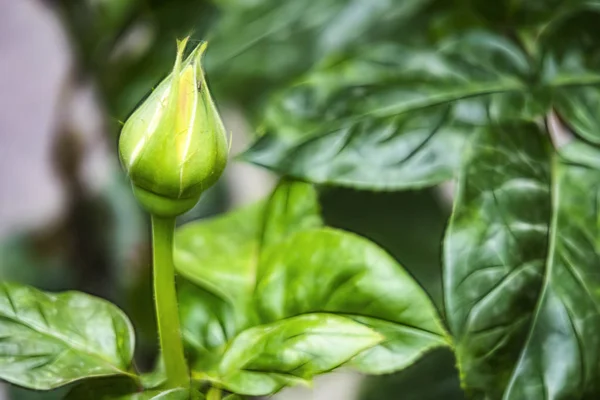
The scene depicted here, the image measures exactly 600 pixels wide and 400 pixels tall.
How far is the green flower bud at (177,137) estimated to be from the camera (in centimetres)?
21

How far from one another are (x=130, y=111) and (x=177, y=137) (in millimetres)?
296

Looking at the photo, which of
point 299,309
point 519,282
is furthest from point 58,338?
point 519,282

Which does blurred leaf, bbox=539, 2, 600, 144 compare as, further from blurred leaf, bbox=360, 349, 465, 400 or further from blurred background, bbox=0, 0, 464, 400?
blurred leaf, bbox=360, 349, 465, 400

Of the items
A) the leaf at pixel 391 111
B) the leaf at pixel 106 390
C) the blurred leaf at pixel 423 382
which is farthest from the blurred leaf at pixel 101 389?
the blurred leaf at pixel 423 382

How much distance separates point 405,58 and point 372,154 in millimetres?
80

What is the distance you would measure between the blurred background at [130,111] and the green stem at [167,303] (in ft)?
0.49

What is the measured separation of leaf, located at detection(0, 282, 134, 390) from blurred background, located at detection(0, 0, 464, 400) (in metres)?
0.14

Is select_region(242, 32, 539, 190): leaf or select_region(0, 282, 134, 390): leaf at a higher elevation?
select_region(242, 32, 539, 190): leaf

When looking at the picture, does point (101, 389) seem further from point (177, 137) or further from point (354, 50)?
point (354, 50)

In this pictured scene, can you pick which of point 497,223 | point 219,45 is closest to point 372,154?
point 497,223

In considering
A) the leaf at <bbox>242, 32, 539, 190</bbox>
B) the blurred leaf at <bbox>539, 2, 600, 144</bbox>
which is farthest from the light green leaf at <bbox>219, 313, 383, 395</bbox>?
the blurred leaf at <bbox>539, 2, 600, 144</bbox>

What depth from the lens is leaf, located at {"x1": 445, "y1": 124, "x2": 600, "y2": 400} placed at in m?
0.31

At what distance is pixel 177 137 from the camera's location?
0.21 m

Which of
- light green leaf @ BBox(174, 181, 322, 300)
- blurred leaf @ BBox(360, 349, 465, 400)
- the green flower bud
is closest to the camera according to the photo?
the green flower bud
